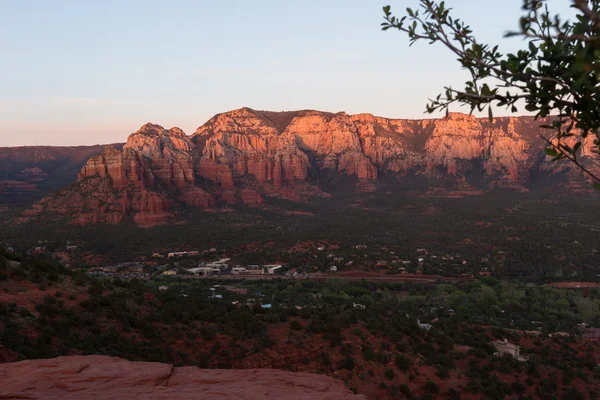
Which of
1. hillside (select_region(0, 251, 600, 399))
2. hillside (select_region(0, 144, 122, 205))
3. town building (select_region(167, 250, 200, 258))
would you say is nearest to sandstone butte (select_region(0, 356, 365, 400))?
hillside (select_region(0, 251, 600, 399))

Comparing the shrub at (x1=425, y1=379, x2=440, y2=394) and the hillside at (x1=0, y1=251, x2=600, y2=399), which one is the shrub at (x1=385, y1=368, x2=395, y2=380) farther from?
the shrub at (x1=425, y1=379, x2=440, y2=394)

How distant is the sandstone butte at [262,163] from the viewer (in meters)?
105

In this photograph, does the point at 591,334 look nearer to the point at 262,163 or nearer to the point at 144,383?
the point at 144,383

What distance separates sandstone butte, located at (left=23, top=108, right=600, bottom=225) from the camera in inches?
4146

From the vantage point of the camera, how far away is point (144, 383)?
35.0 ft

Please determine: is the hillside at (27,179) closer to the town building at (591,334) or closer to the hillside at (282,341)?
the hillside at (282,341)

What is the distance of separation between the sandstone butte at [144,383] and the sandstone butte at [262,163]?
300 ft

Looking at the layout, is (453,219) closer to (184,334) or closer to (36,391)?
(184,334)

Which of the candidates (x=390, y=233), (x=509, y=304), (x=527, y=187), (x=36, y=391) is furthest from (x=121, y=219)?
(x=527, y=187)

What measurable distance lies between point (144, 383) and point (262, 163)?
148 meters

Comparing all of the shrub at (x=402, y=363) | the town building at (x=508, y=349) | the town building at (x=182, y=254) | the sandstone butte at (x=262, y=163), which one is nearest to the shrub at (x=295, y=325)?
the shrub at (x=402, y=363)

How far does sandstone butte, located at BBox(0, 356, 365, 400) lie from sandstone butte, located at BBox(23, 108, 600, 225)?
91420mm

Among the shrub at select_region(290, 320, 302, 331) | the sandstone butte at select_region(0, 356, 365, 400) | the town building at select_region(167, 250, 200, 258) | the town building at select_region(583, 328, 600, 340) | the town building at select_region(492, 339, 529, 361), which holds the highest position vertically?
the sandstone butte at select_region(0, 356, 365, 400)

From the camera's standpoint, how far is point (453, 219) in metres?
107
